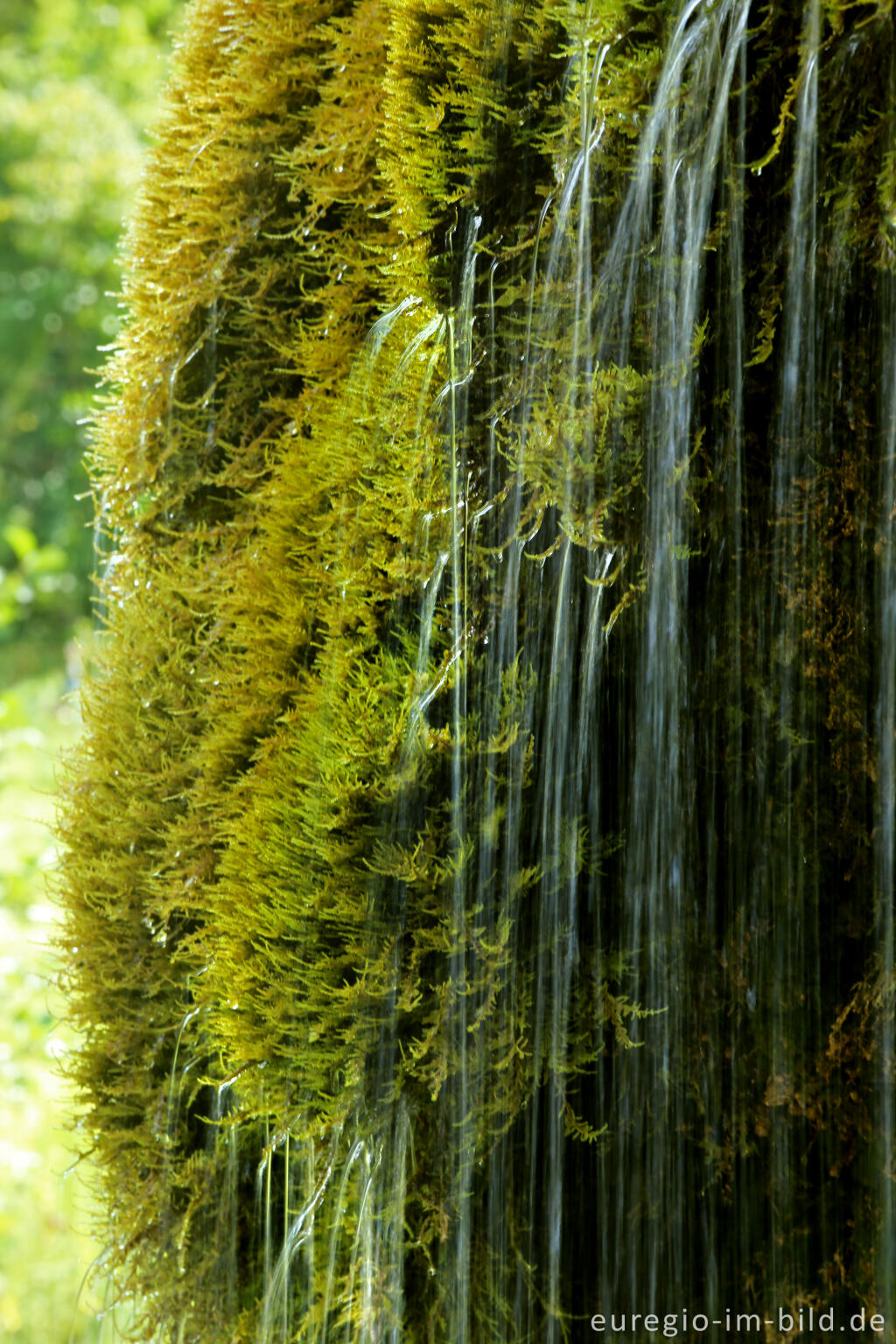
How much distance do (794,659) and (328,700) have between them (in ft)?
2.92

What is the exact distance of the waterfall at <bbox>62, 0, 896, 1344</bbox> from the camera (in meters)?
1.75

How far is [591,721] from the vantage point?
192 centimetres

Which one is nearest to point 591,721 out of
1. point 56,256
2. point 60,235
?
point 60,235

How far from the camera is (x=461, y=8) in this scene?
194 centimetres

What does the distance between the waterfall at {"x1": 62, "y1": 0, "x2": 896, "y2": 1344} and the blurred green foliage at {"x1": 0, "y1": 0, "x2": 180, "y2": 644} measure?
9.01 meters

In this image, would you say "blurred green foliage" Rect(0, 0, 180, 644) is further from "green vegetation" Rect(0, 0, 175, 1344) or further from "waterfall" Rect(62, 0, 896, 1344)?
"waterfall" Rect(62, 0, 896, 1344)

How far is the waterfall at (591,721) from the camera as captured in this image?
1.75 meters

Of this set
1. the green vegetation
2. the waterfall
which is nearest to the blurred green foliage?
the green vegetation

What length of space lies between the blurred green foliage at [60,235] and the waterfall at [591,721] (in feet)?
29.6

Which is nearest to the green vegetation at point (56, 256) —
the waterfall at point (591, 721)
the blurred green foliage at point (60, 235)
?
the blurred green foliage at point (60, 235)

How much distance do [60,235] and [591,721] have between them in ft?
36.3

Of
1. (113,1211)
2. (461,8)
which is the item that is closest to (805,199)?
(461,8)

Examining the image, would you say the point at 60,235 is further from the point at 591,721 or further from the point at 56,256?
the point at 591,721

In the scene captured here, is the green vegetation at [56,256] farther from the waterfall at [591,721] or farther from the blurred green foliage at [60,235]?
the waterfall at [591,721]
